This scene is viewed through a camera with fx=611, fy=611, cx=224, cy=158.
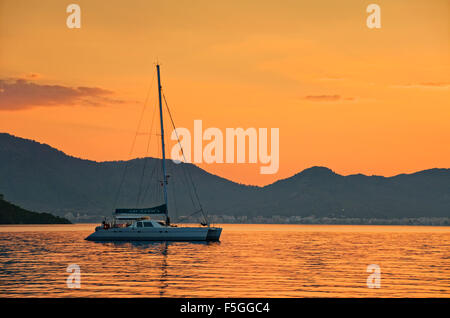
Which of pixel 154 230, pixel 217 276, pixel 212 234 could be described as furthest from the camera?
pixel 212 234

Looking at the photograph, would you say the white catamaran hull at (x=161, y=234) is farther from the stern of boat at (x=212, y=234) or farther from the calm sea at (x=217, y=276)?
the calm sea at (x=217, y=276)

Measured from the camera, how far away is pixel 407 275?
4416 cm

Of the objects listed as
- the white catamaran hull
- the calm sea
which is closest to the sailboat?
the white catamaran hull

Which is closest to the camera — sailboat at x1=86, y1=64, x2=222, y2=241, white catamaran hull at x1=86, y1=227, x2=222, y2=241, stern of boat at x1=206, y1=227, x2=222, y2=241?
white catamaran hull at x1=86, y1=227, x2=222, y2=241

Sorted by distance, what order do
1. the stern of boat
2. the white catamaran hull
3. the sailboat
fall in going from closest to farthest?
the white catamaran hull, the sailboat, the stern of boat

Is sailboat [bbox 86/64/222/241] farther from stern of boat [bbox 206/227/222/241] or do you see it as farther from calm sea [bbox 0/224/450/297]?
calm sea [bbox 0/224/450/297]

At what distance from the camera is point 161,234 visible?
7675cm

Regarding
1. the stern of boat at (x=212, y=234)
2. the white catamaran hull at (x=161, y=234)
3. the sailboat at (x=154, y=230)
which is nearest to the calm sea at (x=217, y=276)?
the white catamaran hull at (x=161, y=234)

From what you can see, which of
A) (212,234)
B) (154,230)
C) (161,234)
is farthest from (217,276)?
(212,234)

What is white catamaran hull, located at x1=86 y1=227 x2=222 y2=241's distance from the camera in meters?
76.8

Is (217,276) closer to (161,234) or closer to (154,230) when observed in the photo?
(161,234)
